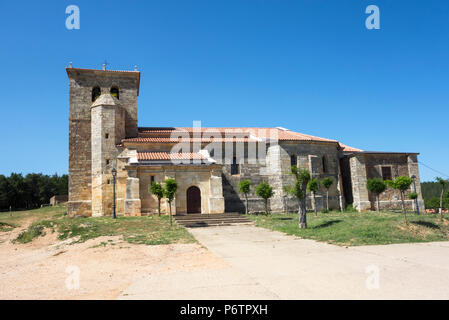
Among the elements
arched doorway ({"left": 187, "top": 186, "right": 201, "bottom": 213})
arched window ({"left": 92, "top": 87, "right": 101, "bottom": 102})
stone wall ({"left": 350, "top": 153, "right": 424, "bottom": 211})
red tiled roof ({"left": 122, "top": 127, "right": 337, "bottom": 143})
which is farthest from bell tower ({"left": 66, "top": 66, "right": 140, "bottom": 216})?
stone wall ({"left": 350, "top": 153, "right": 424, "bottom": 211})

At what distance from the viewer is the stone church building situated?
22.3 metres

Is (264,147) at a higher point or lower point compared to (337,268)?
higher

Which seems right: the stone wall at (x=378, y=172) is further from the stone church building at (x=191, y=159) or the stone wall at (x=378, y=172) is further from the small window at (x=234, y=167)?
the small window at (x=234, y=167)

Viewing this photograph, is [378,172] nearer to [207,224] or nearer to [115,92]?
[207,224]

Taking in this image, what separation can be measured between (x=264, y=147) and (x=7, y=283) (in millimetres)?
21682

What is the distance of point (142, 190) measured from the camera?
2138 cm

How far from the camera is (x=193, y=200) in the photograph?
22.2 metres

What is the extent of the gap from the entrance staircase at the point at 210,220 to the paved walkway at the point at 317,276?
855 centimetres

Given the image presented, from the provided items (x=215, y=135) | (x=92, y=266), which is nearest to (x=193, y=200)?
(x=215, y=135)

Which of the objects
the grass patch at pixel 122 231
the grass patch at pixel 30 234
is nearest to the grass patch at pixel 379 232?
the grass patch at pixel 122 231

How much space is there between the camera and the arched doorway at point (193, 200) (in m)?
22.1

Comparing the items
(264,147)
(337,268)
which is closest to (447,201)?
(264,147)

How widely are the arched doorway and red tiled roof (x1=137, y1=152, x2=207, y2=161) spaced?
8.16ft
